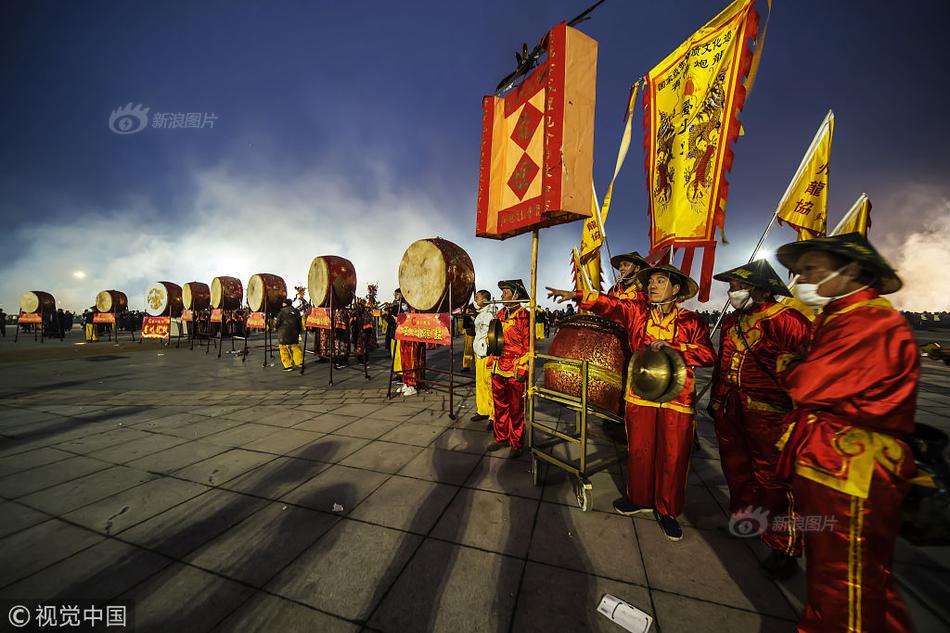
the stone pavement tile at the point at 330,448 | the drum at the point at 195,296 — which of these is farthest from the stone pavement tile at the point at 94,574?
the drum at the point at 195,296

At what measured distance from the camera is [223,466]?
3.35 meters

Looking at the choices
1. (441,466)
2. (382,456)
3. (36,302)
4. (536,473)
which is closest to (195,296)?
(36,302)

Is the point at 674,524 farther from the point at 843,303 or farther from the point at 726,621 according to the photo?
the point at 843,303

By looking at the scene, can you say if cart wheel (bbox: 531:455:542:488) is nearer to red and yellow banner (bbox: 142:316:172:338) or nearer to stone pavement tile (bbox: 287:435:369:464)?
stone pavement tile (bbox: 287:435:369:464)

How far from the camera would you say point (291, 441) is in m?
4.04

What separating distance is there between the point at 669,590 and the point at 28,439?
7.22 m

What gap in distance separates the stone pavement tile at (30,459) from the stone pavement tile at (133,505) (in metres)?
1.55

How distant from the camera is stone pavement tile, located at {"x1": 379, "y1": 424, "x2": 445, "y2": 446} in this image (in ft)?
13.6

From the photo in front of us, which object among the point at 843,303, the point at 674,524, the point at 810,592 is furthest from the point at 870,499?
the point at 674,524

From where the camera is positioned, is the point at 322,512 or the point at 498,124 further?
the point at 498,124

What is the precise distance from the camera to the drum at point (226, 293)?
44.8 feet

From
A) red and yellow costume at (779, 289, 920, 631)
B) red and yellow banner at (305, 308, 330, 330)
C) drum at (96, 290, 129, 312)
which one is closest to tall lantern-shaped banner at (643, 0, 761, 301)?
red and yellow costume at (779, 289, 920, 631)

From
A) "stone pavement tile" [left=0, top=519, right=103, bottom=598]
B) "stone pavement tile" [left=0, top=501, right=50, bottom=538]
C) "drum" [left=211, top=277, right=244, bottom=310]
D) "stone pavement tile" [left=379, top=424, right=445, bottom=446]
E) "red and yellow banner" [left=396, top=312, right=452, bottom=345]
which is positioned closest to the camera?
"stone pavement tile" [left=0, top=519, right=103, bottom=598]

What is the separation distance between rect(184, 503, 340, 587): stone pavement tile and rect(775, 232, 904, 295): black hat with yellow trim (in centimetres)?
364
